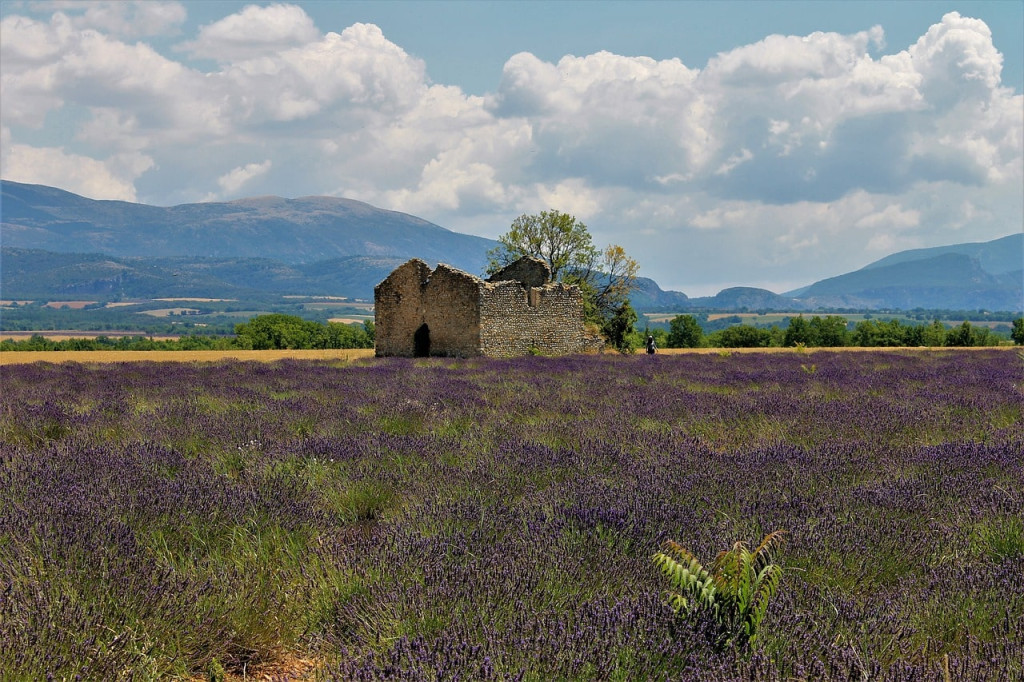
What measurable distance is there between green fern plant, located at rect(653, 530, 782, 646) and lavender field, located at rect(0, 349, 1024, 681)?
0.19 ft

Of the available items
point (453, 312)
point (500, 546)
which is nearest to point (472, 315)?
point (453, 312)

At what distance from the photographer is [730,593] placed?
1944mm

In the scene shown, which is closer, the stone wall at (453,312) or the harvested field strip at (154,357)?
the harvested field strip at (154,357)

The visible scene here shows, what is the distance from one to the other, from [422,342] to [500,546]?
2171 centimetres

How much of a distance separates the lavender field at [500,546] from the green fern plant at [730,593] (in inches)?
2.3

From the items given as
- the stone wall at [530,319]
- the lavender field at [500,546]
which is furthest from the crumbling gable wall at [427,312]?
the lavender field at [500,546]

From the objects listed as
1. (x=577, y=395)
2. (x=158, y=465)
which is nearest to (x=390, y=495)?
(x=158, y=465)

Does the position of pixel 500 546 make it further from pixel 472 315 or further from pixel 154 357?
pixel 154 357

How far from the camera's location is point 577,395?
26.1ft

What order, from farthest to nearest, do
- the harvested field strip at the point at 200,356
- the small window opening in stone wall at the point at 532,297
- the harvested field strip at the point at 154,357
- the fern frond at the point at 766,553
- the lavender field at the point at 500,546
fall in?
the small window opening in stone wall at the point at 532,297 → the harvested field strip at the point at 200,356 → the harvested field strip at the point at 154,357 → the fern frond at the point at 766,553 → the lavender field at the point at 500,546

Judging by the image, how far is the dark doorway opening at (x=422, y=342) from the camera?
23.9 m

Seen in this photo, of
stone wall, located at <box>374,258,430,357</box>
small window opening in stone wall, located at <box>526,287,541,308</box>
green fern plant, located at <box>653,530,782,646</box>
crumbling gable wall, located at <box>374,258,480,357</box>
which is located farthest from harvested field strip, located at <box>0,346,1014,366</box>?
green fern plant, located at <box>653,530,782,646</box>

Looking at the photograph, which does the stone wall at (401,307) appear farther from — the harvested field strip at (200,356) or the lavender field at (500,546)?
the lavender field at (500,546)

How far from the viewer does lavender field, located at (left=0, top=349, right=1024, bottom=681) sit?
1.86 m
